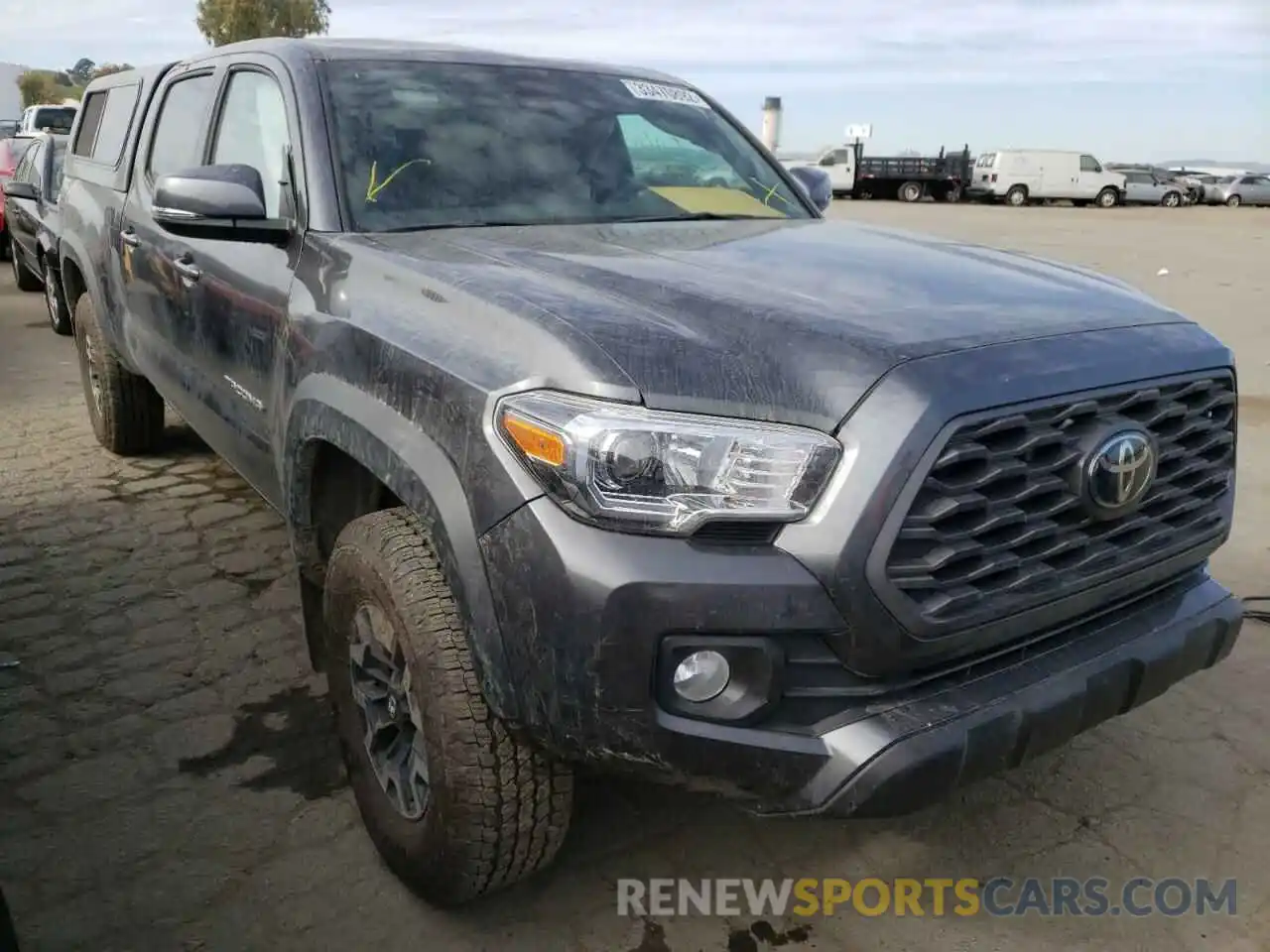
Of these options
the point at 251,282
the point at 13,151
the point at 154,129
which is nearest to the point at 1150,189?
the point at 13,151

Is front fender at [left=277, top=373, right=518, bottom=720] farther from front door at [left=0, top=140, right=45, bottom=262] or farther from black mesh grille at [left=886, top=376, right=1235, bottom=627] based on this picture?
front door at [left=0, top=140, right=45, bottom=262]

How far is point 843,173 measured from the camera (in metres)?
35.8

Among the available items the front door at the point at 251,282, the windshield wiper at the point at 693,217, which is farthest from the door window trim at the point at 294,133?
the windshield wiper at the point at 693,217

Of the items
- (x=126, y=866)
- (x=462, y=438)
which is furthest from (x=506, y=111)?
(x=126, y=866)

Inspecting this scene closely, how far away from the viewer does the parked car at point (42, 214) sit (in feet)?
23.8

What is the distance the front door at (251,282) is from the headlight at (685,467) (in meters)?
1.27

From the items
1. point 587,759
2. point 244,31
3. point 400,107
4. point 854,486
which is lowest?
point 587,759

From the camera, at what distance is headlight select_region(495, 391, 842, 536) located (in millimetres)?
1761

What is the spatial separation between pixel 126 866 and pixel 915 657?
1.85 meters

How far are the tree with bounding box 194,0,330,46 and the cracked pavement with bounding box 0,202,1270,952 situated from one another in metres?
47.9

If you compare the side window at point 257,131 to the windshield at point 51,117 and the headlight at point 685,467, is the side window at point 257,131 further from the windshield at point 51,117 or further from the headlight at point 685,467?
the windshield at point 51,117

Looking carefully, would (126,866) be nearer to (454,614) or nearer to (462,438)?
(454,614)

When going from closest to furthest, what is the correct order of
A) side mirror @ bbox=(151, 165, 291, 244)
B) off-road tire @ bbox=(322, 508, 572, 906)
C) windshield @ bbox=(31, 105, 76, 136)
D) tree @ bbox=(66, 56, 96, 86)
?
off-road tire @ bbox=(322, 508, 572, 906)
side mirror @ bbox=(151, 165, 291, 244)
windshield @ bbox=(31, 105, 76, 136)
tree @ bbox=(66, 56, 96, 86)

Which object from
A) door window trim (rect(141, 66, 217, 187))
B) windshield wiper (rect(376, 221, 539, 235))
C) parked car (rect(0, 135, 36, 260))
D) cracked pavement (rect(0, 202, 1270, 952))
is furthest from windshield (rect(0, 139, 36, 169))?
windshield wiper (rect(376, 221, 539, 235))
